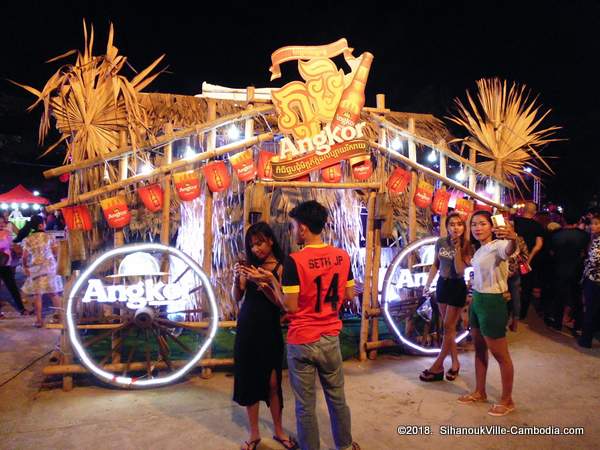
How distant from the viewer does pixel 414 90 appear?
15.7m

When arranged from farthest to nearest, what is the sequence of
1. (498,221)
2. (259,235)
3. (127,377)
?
(127,377)
(498,221)
(259,235)

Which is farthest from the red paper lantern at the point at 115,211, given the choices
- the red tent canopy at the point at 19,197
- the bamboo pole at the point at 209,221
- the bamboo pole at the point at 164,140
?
the red tent canopy at the point at 19,197

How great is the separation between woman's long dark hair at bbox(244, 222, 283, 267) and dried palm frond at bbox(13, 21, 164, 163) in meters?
2.03

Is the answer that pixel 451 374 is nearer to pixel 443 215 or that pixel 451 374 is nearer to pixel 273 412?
pixel 443 215

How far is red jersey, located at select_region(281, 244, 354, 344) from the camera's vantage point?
2744 mm

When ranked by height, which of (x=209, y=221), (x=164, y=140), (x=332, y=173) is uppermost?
(x=164, y=140)

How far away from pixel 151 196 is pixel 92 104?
1.08 m

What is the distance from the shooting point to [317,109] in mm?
5066

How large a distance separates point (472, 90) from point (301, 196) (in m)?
10.8

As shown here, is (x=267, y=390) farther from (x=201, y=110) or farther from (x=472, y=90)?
(x=472, y=90)

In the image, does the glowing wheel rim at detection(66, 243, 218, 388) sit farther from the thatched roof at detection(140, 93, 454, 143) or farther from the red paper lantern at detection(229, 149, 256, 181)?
the thatched roof at detection(140, 93, 454, 143)

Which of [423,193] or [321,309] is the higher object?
[423,193]

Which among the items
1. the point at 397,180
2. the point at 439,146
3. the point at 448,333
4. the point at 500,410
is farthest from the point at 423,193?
the point at 500,410

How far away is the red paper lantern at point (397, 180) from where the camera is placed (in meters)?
5.56
